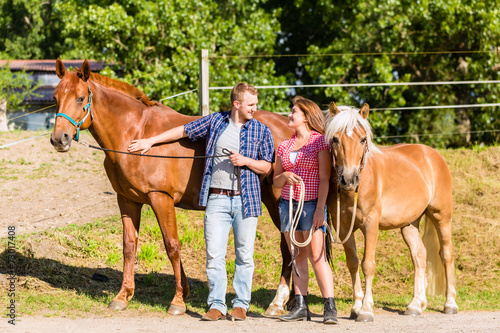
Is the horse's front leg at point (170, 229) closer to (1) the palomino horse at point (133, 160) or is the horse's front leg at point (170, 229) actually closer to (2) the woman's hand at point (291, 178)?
(1) the palomino horse at point (133, 160)

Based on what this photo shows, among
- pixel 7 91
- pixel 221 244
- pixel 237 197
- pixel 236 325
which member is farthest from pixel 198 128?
pixel 7 91

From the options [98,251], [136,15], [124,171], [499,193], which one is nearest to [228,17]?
[136,15]

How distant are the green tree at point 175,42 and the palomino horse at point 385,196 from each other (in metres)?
8.53

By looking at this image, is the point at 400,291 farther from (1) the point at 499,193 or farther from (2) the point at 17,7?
(2) the point at 17,7

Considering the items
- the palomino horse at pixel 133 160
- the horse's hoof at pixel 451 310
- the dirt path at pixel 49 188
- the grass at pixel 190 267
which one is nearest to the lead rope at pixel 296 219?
the palomino horse at pixel 133 160

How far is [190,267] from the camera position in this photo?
7.02 meters

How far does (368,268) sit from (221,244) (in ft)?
4.52

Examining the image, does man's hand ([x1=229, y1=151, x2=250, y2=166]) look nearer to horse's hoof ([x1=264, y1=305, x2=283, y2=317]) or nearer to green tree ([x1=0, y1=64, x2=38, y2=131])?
horse's hoof ([x1=264, y1=305, x2=283, y2=317])

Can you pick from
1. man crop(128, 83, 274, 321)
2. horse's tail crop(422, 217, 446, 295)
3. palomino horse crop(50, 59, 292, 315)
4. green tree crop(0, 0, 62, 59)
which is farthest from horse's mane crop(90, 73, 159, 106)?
green tree crop(0, 0, 62, 59)

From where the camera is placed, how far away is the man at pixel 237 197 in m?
4.71

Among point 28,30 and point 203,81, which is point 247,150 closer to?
point 203,81

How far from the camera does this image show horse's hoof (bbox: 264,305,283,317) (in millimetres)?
5188

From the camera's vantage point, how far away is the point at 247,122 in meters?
4.85

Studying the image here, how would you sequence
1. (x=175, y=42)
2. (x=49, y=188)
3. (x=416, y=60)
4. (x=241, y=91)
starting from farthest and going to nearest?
(x=416, y=60), (x=175, y=42), (x=49, y=188), (x=241, y=91)
